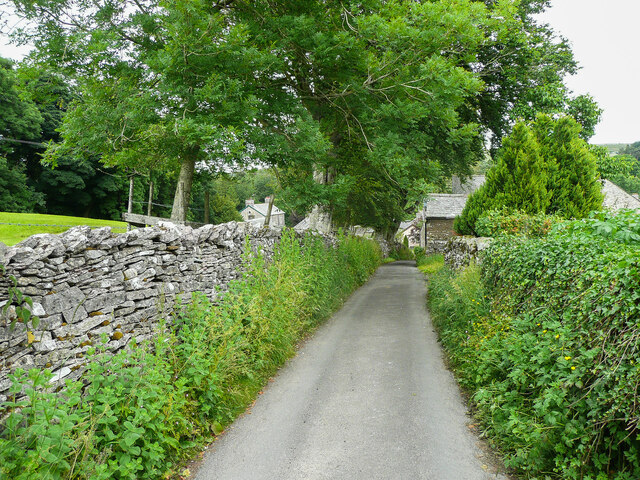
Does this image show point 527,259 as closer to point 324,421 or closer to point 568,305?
point 568,305

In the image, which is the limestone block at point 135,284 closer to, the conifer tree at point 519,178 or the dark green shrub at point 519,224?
the dark green shrub at point 519,224

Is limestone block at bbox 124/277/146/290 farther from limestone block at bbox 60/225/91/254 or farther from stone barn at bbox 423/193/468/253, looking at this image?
stone barn at bbox 423/193/468/253

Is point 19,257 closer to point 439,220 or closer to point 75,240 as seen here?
point 75,240

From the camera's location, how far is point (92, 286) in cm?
428

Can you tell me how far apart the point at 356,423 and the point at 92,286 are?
11.8 ft

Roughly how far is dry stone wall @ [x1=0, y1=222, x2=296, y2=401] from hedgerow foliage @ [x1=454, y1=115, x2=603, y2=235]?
9031 millimetres

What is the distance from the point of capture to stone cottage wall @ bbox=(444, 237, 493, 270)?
9164 millimetres

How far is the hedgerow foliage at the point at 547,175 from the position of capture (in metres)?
11.3

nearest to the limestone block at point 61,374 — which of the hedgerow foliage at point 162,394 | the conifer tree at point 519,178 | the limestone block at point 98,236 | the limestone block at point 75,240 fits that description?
the hedgerow foliage at point 162,394

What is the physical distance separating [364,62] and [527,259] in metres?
7.04

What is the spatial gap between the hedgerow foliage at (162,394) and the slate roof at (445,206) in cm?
2690

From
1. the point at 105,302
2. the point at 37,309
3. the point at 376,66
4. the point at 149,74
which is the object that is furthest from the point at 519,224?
the point at 149,74

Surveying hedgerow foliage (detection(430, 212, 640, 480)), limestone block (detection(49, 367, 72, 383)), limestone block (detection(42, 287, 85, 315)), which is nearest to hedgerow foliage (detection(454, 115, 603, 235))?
hedgerow foliage (detection(430, 212, 640, 480))

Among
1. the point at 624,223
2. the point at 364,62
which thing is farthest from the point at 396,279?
the point at 624,223
